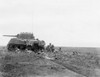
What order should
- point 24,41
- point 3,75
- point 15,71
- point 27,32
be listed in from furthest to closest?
point 27,32 → point 24,41 → point 15,71 → point 3,75

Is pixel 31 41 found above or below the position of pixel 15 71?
above

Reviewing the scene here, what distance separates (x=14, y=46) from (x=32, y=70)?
18.7 m

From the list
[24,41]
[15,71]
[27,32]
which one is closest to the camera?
[15,71]

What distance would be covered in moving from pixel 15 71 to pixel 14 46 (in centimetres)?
1871

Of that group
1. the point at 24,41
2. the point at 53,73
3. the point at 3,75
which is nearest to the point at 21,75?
the point at 3,75

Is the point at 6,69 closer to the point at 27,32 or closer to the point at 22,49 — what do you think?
the point at 22,49

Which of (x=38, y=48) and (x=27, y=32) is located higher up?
(x=27, y=32)

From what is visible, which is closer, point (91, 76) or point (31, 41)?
point (91, 76)

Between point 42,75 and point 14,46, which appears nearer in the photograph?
point 42,75

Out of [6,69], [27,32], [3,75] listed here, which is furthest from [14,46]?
[3,75]

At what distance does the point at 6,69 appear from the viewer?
16.3 meters

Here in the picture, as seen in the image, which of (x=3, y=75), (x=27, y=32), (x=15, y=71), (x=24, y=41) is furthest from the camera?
(x=27, y=32)

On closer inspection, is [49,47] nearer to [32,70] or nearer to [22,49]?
[22,49]

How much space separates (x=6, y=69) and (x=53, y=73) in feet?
10.5
